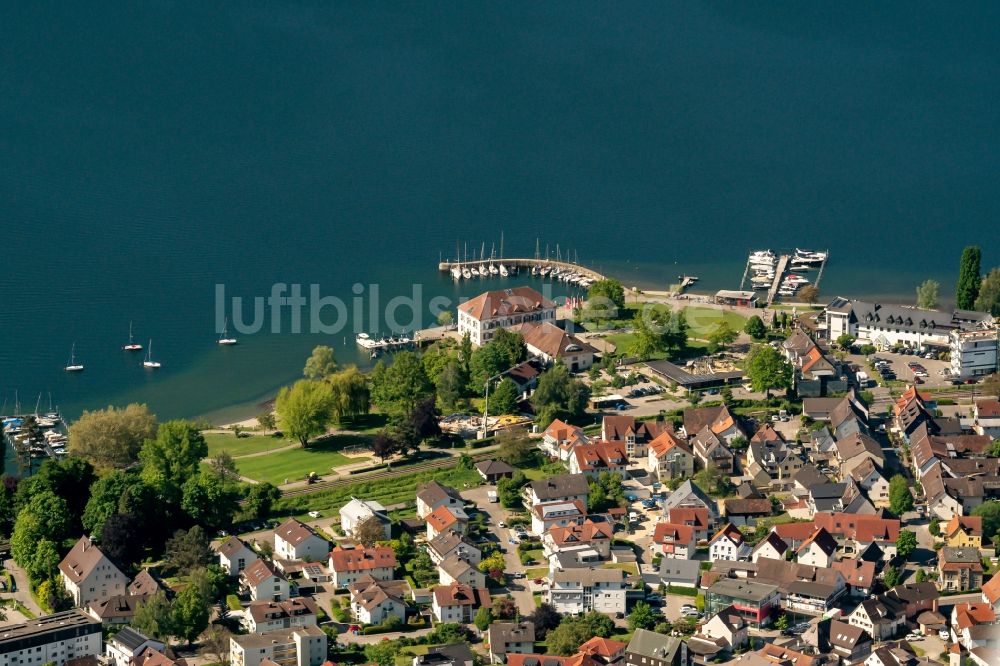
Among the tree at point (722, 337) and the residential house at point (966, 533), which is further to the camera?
the tree at point (722, 337)

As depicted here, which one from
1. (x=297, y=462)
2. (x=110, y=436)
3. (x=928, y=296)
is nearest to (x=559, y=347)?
(x=297, y=462)

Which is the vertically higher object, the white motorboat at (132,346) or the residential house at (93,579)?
the white motorboat at (132,346)

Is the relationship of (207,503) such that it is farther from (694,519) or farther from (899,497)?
(899,497)

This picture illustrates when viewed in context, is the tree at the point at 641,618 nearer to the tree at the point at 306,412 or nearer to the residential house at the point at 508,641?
the residential house at the point at 508,641

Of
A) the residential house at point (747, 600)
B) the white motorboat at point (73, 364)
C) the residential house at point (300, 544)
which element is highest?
the white motorboat at point (73, 364)

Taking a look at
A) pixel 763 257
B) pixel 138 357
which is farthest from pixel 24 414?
pixel 763 257

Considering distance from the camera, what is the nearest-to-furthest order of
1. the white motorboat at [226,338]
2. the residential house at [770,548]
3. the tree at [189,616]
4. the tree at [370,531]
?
the tree at [189,616] < the residential house at [770,548] < the tree at [370,531] < the white motorboat at [226,338]

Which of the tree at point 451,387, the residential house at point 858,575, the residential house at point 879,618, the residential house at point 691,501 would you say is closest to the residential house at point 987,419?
the residential house at point 691,501
